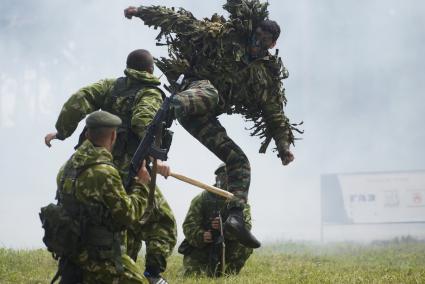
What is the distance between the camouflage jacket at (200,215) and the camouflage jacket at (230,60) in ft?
3.92

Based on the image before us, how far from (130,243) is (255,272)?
229 centimetres

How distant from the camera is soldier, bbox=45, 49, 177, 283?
20.5 ft

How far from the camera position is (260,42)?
272 inches

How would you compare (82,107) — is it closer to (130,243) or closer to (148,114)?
(148,114)

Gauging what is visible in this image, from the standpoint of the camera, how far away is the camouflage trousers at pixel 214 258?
788 cm

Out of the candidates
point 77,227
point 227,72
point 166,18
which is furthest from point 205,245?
point 77,227

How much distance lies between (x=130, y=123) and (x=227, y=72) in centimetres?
116

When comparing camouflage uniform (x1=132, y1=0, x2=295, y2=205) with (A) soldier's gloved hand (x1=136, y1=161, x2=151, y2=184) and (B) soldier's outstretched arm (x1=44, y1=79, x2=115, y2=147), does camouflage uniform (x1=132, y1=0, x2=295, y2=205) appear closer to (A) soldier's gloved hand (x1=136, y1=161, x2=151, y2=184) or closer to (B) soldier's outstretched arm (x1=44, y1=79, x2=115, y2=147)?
(B) soldier's outstretched arm (x1=44, y1=79, x2=115, y2=147)

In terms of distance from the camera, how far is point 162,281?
6277 millimetres

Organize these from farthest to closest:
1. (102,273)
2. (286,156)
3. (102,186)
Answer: (286,156)
(102,273)
(102,186)

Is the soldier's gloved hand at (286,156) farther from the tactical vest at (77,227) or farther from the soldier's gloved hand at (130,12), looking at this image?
the tactical vest at (77,227)

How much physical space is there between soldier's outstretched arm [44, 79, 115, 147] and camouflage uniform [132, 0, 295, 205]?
78 cm

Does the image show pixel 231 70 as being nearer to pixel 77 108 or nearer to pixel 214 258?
pixel 77 108

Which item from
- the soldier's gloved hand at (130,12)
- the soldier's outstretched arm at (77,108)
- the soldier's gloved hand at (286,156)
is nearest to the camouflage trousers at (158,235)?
the soldier's outstretched arm at (77,108)
